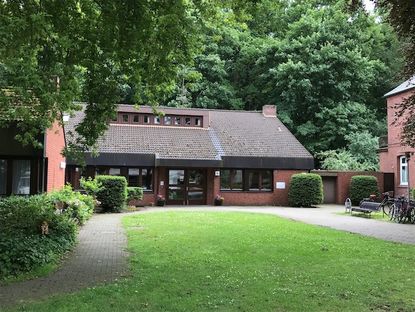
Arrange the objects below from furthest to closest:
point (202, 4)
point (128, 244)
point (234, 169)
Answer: point (234, 169), point (128, 244), point (202, 4)

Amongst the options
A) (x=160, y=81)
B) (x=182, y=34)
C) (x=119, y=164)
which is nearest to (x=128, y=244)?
(x=160, y=81)

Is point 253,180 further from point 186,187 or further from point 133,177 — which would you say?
point 133,177

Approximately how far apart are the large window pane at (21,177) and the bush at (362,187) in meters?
21.1

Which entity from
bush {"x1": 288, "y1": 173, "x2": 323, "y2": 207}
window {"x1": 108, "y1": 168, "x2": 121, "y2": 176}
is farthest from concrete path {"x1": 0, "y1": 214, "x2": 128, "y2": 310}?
bush {"x1": 288, "y1": 173, "x2": 323, "y2": 207}

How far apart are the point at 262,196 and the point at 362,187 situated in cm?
640

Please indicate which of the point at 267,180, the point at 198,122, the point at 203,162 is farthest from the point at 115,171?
the point at 267,180

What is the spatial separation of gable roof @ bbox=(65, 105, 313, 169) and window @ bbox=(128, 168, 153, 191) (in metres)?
1.06

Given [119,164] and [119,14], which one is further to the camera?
[119,164]

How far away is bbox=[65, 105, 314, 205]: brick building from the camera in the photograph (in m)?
29.6

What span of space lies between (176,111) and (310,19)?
1782 centimetres

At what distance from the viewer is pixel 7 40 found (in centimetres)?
889

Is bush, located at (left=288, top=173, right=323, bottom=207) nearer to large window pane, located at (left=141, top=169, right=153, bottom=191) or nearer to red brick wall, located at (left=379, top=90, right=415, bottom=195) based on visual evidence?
red brick wall, located at (left=379, top=90, right=415, bottom=195)

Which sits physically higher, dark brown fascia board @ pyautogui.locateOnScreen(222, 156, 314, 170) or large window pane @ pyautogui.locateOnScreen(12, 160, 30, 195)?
dark brown fascia board @ pyautogui.locateOnScreen(222, 156, 314, 170)

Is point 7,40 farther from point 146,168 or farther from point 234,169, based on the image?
point 234,169
